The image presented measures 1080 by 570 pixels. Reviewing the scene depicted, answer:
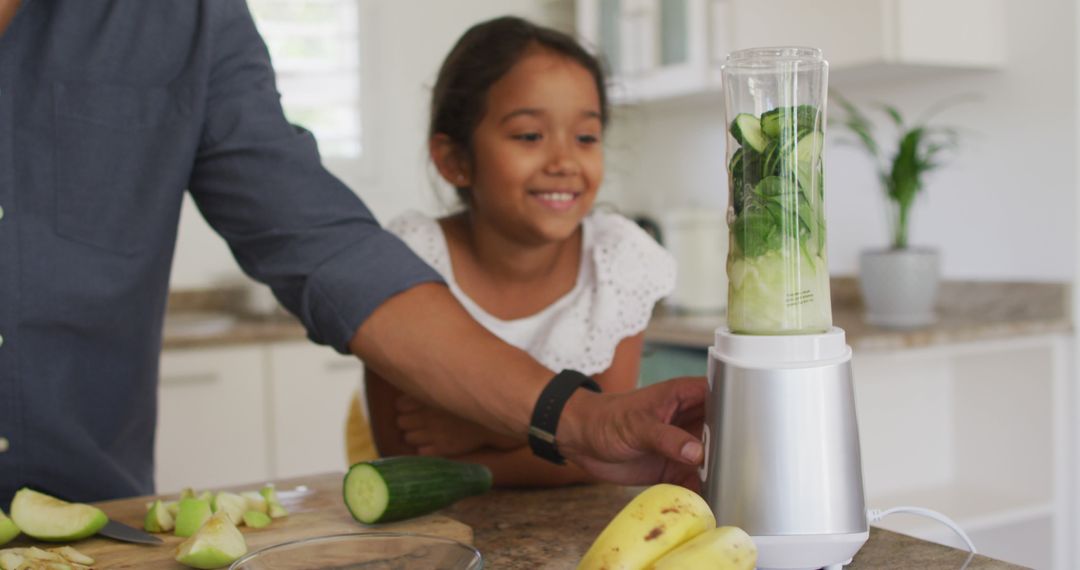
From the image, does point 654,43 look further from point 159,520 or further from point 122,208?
point 159,520

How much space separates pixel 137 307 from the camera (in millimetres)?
1123

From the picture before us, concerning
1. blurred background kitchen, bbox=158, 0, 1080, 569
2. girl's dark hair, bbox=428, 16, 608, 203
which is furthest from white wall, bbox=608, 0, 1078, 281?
girl's dark hair, bbox=428, 16, 608, 203

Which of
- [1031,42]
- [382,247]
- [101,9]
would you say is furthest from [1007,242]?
[101,9]

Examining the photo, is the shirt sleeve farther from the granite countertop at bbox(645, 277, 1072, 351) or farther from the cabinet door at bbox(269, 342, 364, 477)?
the cabinet door at bbox(269, 342, 364, 477)

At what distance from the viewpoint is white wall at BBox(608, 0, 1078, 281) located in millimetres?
2420

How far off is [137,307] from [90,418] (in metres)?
0.12

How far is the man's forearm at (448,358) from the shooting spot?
977 millimetres

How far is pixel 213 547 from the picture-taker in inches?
28.9

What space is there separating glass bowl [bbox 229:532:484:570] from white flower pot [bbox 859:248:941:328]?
1.95 metres

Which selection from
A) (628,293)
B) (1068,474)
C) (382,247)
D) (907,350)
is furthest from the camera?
(1068,474)

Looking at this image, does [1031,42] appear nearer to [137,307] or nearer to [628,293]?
[628,293]

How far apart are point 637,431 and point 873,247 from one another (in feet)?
7.07

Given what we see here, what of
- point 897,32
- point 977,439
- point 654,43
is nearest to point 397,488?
point 897,32

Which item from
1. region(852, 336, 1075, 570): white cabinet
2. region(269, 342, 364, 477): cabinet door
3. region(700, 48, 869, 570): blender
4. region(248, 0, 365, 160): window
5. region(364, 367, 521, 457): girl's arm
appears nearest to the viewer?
region(700, 48, 869, 570): blender
